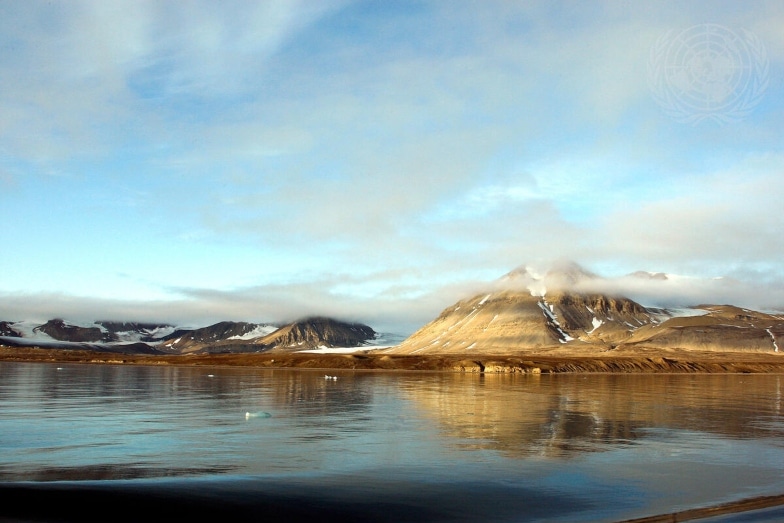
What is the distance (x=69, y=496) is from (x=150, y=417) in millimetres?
21746

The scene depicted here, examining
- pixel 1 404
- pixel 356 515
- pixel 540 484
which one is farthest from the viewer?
pixel 1 404

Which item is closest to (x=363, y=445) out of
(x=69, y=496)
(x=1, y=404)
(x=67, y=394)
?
(x=69, y=496)

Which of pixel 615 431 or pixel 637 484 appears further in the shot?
pixel 615 431

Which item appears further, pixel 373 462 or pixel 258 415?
pixel 258 415

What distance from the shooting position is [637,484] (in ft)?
76.8

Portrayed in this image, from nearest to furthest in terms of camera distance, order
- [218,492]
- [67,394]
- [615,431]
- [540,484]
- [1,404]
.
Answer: [218,492], [540,484], [615,431], [1,404], [67,394]

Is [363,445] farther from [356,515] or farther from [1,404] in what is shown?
[1,404]

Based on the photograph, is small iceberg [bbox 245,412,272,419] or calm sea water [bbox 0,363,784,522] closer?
calm sea water [bbox 0,363,784,522]

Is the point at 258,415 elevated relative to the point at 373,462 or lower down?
lower down

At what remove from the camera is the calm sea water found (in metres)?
19.5

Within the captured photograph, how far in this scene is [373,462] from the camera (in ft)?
86.3

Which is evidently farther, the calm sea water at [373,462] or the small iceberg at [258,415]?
the small iceberg at [258,415]

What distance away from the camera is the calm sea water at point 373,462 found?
1945 centimetres

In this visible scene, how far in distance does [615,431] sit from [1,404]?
40.4 m
